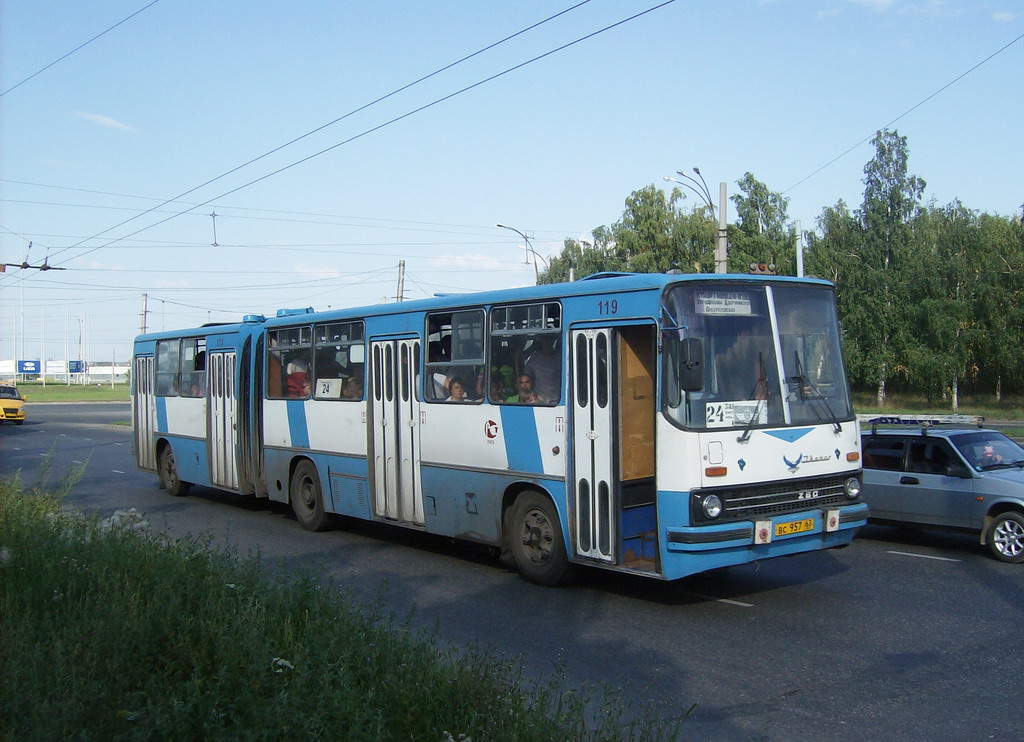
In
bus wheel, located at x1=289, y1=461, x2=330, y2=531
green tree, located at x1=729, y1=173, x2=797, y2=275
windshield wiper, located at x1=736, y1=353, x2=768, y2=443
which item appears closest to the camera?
windshield wiper, located at x1=736, y1=353, x2=768, y2=443

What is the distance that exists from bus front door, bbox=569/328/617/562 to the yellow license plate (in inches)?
60.2

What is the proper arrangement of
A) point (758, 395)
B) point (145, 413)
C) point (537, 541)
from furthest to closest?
point (145, 413), point (537, 541), point (758, 395)

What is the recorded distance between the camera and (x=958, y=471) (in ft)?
38.7

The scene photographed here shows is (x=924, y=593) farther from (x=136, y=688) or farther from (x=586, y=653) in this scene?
(x=136, y=688)

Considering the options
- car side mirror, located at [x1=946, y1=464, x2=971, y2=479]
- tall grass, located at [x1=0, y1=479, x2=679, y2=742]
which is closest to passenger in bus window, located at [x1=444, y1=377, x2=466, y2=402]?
tall grass, located at [x1=0, y1=479, x2=679, y2=742]

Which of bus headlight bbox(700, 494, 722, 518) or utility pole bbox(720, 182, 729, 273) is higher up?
utility pole bbox(720, 182, 729, 273)

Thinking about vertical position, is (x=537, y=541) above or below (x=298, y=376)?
below

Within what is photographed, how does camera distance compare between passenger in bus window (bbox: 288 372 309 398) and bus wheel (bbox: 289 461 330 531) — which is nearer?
bus wheel (bbox: 289 461 330 531)

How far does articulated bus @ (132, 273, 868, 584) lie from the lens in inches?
339

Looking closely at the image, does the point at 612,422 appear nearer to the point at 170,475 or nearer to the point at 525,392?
the point at 525,392

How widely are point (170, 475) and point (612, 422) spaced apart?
41.9 feet

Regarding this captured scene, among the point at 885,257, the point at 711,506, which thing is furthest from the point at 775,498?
the point at 885,257

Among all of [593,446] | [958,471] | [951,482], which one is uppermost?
[593,446]

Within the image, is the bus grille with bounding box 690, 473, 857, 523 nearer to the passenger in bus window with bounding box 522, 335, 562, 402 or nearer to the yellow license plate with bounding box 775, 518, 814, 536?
the yellow license plate with bounding box 775, 518, 814, 536
